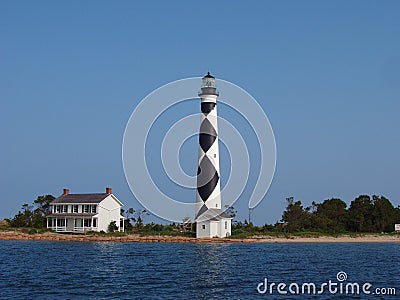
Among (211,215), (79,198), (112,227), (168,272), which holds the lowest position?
(168,272)

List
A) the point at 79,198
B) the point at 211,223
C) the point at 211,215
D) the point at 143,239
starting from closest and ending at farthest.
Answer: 1. the point at 211,215
2. the point at 211,223
3. the point at 143,239
4. the point at 79,198

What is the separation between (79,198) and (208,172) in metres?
15.5

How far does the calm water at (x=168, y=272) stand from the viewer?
78.3ft

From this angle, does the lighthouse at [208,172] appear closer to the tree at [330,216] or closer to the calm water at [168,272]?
the calm water at [168,272]

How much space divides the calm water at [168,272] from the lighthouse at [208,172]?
1016 centimetres

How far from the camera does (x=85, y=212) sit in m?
61.2

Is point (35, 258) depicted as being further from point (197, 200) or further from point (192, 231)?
point (192, 231)

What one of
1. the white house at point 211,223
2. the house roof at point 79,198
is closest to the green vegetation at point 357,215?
the white house at point 211,223

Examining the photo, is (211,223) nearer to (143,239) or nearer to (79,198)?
(143,239)

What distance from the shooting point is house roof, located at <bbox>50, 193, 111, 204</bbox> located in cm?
6134

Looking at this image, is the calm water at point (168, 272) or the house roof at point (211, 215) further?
the house roof at point (211, 215)

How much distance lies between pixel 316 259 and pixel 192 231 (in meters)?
22.5

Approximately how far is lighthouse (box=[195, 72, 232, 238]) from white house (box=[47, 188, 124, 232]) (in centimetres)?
1038

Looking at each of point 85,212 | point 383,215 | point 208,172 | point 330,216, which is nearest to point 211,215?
point 208,172
